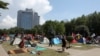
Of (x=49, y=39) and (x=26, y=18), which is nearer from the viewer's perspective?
(x=49, y=39)

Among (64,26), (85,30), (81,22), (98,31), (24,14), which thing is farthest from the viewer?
(24,14)

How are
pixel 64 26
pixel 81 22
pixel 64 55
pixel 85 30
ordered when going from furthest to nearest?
pixel 64 26 < pixel 81 22 < pixel 85 30 < pixel 64 55

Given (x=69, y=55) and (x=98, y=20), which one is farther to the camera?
(x=98, y=20)

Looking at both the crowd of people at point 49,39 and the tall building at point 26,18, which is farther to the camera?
the tall building at point 26,18

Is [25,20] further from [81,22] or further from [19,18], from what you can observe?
[81,22]

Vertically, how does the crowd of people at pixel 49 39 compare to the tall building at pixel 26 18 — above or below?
below

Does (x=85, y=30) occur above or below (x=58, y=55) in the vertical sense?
above

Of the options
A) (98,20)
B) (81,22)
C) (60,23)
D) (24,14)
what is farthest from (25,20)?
(98,20)

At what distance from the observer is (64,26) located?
139875mm

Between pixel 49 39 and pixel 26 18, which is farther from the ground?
pixel 26 18

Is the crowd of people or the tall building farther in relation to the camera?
the tall building

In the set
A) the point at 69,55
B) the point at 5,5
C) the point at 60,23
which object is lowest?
the point at 69,55

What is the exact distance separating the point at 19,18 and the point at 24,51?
161 metres

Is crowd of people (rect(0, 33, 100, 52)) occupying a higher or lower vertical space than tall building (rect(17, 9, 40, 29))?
lower
